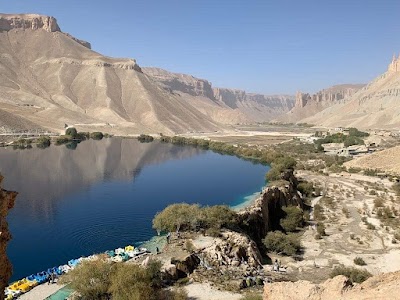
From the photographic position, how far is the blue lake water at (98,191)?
35.2 metres

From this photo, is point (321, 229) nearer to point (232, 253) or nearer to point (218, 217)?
point (218, 217)

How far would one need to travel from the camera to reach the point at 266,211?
1615 inches

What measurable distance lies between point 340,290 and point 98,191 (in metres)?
48.5

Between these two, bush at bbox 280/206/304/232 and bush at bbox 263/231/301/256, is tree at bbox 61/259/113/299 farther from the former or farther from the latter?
bush at bbox 280/206/304/232

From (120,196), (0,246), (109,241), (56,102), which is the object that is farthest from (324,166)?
(56,102)

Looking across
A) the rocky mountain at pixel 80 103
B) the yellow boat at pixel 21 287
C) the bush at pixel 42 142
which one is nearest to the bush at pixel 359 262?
the yellow boat at pixel 21 287

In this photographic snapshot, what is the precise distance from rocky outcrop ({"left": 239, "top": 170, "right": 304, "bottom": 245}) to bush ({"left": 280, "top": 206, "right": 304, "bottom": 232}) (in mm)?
712

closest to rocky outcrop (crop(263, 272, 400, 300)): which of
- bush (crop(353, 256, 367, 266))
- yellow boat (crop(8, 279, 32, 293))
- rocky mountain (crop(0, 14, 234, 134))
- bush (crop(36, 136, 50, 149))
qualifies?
yellow boat (crop(8, 279, 32, 293))

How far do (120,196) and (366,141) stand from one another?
291ft

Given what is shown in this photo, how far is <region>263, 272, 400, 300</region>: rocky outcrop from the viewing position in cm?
1180

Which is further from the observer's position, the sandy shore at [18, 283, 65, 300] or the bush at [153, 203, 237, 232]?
the bush at [153, 203, 237, 232]

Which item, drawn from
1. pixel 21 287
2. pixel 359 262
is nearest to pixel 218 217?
pixel 359 262

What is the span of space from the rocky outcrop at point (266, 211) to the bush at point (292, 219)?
28.0 inches

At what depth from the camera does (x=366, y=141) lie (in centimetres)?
11650
